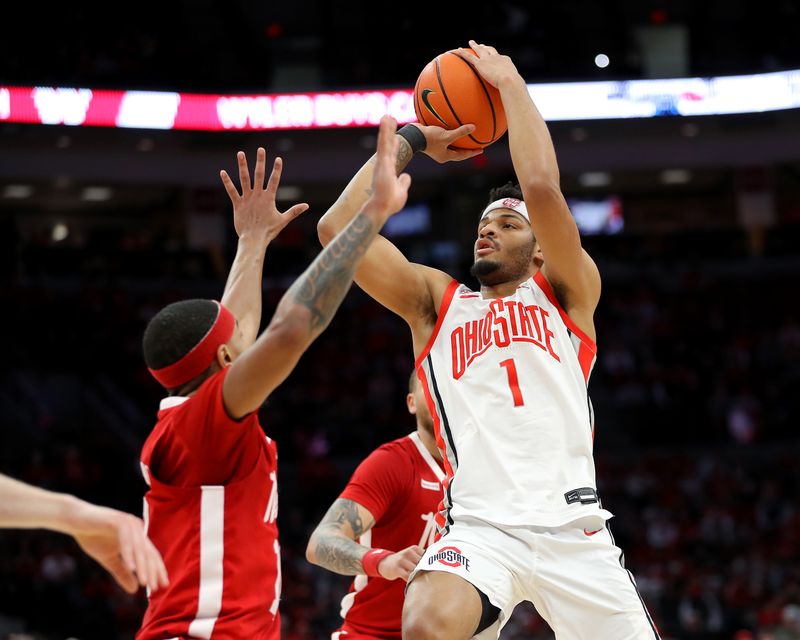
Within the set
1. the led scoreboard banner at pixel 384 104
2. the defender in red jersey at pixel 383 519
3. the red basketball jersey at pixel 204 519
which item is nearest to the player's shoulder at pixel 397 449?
the defender in red jersey at pixel 383 519

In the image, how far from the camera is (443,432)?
14.8ft

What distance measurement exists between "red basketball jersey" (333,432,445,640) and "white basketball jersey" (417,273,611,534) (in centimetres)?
59

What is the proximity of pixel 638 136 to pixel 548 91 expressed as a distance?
12.0 ft

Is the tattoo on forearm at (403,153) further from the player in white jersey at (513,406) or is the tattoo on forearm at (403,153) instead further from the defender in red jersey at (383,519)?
the defender in red jersey at (383,519)

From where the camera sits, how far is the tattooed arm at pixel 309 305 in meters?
3.28

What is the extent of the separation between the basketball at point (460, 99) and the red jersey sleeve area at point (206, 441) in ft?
5.89

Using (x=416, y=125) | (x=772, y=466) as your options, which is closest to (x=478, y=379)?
(x=416, y=125)

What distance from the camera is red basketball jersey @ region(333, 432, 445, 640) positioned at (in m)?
4.97

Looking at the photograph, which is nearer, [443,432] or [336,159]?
[443,432]

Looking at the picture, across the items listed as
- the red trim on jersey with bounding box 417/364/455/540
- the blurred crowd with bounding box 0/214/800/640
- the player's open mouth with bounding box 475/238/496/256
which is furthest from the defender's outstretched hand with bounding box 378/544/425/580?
the blurred crowd with bounding box 0/214/800/640

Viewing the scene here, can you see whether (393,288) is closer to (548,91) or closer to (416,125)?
(416,125)

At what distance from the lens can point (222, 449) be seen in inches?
136

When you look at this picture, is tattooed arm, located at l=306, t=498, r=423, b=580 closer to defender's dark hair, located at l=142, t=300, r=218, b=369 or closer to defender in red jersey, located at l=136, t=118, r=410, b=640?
defender in red jersey, located at l=136, t=118, r=410, b=640

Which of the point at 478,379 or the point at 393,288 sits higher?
the point at 393,288
